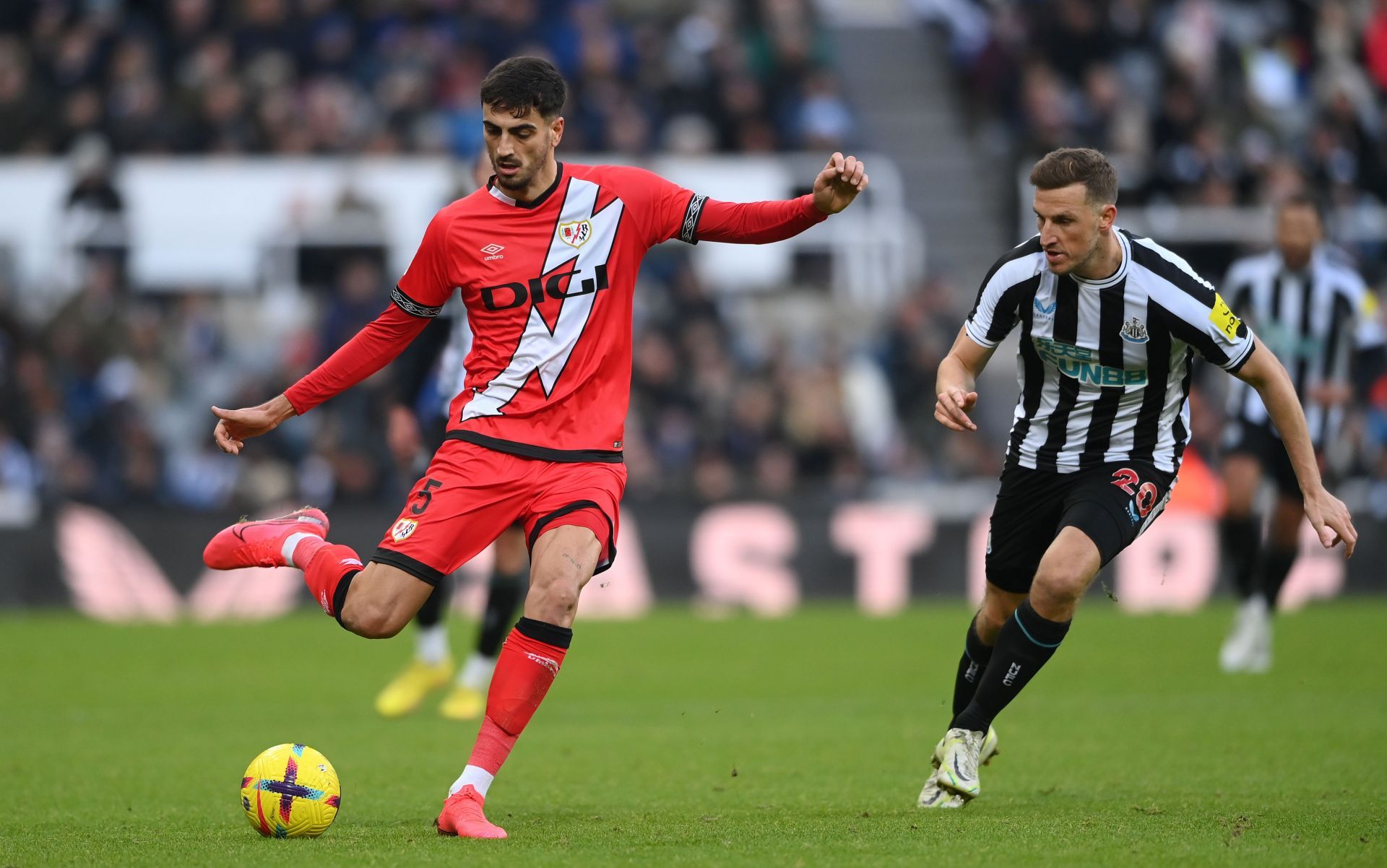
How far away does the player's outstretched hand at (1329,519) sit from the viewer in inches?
229

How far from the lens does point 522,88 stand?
19.2ft

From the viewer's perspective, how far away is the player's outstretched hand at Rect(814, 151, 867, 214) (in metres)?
5.83

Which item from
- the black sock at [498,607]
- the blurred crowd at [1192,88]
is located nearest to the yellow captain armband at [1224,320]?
the black sock at [498,607]

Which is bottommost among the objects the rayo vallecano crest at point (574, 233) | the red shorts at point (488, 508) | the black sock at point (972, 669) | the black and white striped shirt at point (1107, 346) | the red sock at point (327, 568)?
the black sock at point (972, 669)

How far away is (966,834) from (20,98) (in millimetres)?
15805

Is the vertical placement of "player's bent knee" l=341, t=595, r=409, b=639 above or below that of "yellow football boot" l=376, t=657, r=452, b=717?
above

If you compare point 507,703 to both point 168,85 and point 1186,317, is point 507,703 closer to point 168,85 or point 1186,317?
point 1186,317

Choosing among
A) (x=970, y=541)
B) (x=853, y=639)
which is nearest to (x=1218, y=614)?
(x=970, y=541)

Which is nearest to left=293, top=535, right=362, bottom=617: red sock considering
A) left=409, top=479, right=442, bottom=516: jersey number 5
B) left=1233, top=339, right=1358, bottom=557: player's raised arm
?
left=409, top=479, right=442, bottom=516: jersey number 5

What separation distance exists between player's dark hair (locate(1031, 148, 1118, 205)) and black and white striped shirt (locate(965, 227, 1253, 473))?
0.27 meters

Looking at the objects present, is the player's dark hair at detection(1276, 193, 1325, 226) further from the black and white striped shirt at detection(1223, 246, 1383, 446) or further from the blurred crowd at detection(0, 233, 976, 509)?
the blurred crowd at detection(0, 233, 976, 509)

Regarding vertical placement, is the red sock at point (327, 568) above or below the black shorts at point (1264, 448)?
below

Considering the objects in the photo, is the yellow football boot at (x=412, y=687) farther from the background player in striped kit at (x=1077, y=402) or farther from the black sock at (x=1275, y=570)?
the black sock at (x=1275, y=570)

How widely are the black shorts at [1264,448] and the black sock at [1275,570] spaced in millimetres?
338
